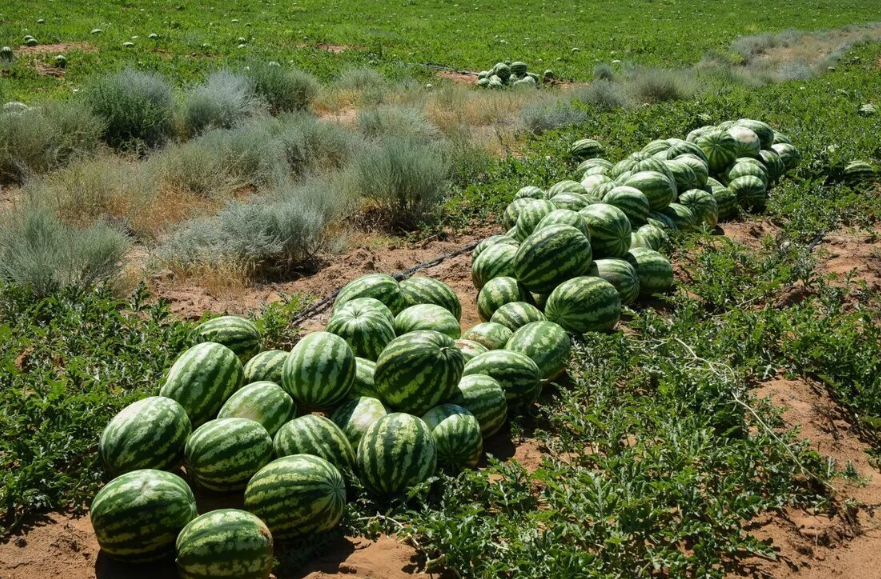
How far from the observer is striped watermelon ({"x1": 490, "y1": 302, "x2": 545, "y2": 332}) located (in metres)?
4.30

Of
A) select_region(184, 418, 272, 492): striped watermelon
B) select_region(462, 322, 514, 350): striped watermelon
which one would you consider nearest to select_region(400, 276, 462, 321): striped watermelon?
select_region(462, 322, 514, 350): striped watermelon

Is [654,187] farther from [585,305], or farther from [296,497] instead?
[296,497]

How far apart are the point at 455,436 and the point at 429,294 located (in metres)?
1.31

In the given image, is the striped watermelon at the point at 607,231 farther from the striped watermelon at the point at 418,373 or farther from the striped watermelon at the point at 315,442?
the striped watermelon at the point at 315,442

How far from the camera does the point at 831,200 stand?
6.71m

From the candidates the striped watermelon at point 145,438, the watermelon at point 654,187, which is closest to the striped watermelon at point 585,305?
the watermelon at point 654,187

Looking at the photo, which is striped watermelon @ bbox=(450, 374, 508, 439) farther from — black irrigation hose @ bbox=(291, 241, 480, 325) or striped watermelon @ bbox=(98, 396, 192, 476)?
black irrigation hose @ bbox=(291, 241, 480, 325)

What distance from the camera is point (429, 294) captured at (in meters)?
4.38

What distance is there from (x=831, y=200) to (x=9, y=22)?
16.8 m

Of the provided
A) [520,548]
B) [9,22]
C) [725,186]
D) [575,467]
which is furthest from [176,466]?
[9,22]

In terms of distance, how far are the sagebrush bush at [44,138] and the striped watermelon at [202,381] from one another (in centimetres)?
501

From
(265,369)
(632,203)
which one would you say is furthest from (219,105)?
(265,369)

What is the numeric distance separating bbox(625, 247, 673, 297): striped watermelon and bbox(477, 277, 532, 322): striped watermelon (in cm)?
85

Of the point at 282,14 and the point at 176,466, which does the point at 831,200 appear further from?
the point at 282,14
